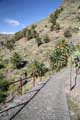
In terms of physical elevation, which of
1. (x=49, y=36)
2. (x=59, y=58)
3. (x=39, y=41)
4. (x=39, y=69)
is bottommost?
(x=39, y=69)

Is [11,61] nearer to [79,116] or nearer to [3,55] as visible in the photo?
[3,55]

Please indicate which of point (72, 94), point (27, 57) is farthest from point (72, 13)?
point (72, 94)

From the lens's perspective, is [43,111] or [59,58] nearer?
[43,111]

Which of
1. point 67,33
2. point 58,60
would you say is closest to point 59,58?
point 58,60

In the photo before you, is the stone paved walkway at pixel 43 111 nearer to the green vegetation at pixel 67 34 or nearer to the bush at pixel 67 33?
the green vegetation at pixel 67 34

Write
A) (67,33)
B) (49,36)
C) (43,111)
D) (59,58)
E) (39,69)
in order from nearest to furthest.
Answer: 1. (43,111)
2. (39,69)
3. (59,58)
4. (67,33)
5. (49,36)

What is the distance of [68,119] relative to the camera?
1514 centimetres

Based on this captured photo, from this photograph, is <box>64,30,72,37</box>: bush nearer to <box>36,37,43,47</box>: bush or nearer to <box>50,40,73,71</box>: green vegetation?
<box>36,37,43,47</box>: bush

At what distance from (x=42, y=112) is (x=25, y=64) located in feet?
243

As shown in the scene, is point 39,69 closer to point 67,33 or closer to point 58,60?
point 58,60

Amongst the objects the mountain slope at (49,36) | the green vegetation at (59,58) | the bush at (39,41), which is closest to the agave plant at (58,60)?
the green vegetation at (59,58)

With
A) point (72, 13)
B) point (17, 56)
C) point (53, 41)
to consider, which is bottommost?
point (17, 56)

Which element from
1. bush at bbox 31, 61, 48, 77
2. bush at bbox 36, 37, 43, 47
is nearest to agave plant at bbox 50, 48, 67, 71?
bush at bbox 31, 61, 48, 77

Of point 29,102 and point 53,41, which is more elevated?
point 53,41
